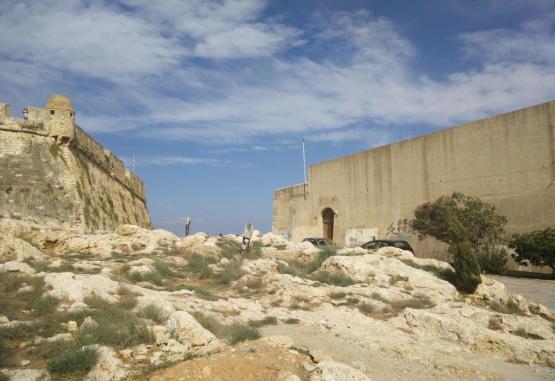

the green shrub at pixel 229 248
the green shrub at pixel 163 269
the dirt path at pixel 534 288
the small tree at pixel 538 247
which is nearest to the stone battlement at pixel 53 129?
the green shrub at pixel 229 248

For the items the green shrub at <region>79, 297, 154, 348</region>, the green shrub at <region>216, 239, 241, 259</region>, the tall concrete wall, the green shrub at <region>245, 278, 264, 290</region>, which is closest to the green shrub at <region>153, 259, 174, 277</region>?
the green shrub at <region>245, 278, 264, 290</region>

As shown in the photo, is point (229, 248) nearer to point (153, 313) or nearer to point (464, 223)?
point (153, 313)

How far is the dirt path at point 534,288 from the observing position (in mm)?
11648

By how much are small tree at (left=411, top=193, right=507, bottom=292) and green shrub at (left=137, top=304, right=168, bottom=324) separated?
11.1 m

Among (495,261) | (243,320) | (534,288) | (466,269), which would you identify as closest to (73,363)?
(243,320)

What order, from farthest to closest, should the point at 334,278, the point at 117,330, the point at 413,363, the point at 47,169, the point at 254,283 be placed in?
1. the point at 47,169
2. the point at 334,278
3. the point at 254,283
4. the point at 413,363
5. the point at 117,330

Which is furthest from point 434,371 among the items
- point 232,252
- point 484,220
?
point 484,220

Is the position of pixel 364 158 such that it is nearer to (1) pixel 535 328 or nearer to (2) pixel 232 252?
(2) pixel 232 252

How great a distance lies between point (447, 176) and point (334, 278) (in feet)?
39.0

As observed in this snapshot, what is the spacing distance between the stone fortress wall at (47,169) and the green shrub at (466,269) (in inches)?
537

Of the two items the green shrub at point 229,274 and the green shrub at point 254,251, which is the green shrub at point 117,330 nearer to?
the green shrub at point 229,274

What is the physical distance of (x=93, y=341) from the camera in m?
5.11

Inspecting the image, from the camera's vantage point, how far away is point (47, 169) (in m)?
16.8

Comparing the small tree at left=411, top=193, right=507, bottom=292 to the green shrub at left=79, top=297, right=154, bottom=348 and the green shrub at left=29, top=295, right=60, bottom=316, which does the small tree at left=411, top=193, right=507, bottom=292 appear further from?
the green shrub at left=29, top=295, right=60, bottom=316
